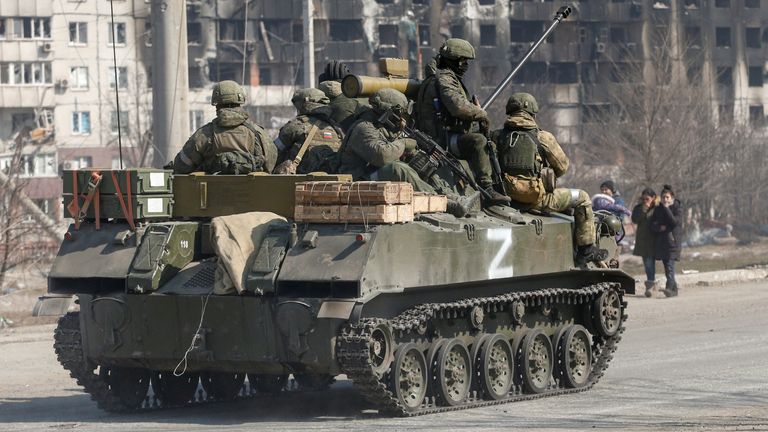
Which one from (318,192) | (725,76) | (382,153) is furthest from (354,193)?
(725,76)

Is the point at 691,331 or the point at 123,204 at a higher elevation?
the point at 123,204

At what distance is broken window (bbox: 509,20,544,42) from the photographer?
86.4 meters

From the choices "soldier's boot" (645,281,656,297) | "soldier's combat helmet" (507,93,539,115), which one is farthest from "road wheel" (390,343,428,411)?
"soldier's boot" (645,281,656,297)

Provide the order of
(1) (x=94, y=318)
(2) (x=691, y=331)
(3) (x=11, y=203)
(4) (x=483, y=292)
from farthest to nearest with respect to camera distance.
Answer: (3) (x=11, y=203) → (2) (x=691, y=331) → (4) (x=483, y=292) → (1) (x=94, y=318)

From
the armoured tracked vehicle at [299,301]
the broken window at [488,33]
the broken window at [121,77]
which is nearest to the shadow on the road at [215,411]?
the armoured tracked vehicle at [299,301]

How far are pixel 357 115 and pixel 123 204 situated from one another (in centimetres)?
228

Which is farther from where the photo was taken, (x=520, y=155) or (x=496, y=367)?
(x=520, y=155)

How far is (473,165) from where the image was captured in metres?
15.5

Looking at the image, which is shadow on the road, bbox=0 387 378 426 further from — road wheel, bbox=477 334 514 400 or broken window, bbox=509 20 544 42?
broken window, bbox=509 20 544 42

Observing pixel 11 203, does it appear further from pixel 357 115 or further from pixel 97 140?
pixel 97 140

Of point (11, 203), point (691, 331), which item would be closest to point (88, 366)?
point (691, 331)

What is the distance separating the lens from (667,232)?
25.7m

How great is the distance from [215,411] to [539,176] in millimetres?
3726

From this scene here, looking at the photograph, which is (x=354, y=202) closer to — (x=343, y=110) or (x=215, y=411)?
(x=215, y=411)
